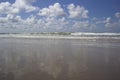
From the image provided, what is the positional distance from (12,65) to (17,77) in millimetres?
1541

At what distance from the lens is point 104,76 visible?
6.13 meters

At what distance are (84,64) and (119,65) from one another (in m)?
1.37

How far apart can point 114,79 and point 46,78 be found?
2.06m

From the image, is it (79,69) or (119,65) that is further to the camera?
(119,65)

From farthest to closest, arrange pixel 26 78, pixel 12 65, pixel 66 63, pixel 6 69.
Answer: pixel 66 63 < pixel 12 65 < pixel 6 69 < pixel 26 78

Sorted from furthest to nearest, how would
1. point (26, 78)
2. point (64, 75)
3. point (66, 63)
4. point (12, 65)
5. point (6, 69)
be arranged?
point (66, 63) < point (12, 65) < point (6, 69) < point (64, 75) < point (26, 78)

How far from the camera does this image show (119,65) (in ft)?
25.1

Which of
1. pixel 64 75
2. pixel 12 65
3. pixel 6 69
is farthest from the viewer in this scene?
pixel 12 65

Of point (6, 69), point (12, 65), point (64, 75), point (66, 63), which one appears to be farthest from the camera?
point (66, 63)

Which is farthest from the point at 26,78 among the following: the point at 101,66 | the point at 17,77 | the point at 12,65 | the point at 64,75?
the point at 101,66

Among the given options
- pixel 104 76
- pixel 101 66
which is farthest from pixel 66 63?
pixel 104 76

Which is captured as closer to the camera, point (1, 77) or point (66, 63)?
point (1, 77)

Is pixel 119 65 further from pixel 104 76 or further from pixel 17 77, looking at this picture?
pixel 17 77

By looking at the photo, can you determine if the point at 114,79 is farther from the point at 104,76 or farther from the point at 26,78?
the point at 26,78
